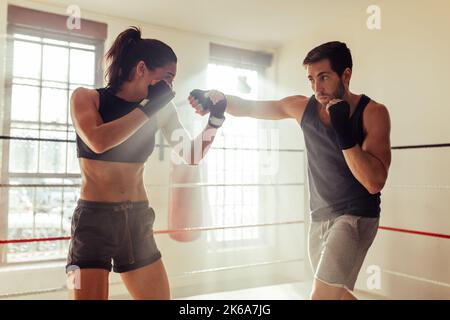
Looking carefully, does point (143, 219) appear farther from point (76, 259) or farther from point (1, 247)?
point (1, 247)

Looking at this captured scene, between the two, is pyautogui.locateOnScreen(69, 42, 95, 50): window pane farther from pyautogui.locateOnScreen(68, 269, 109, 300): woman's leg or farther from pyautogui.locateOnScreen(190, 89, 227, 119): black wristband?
pyautogui.locateOnScreen(68, 269, 109, 300): woman's leg

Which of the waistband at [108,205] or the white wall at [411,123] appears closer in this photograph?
the waistband at [108,205]

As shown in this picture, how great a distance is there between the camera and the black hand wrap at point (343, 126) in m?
1.07

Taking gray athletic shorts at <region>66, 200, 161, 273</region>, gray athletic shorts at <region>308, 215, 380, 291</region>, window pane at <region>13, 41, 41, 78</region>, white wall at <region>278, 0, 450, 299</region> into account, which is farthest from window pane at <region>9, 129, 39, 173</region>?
white wall at <region>278, 0, 450, 299</region>

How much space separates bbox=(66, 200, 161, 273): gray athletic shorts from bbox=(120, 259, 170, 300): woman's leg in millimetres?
19

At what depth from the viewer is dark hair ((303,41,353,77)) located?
4.01 ft

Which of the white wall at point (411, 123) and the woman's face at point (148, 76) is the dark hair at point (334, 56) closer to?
the woman's face at point (148, 76)

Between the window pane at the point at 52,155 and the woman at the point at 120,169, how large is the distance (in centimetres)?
131

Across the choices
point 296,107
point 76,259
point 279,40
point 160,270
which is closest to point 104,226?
point 76,259

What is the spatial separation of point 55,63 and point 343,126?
1877 mm

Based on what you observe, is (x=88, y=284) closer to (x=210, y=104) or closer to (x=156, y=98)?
(x=156, y=98)

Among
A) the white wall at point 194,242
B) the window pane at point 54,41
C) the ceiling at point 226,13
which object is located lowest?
the white wall at point 194,242

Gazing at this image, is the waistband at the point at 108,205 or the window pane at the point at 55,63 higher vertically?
the window pane at the point at 55,63

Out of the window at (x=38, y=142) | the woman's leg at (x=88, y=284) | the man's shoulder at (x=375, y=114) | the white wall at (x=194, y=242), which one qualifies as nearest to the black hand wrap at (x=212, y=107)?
the man's shoulder at (x=375, y=114)
